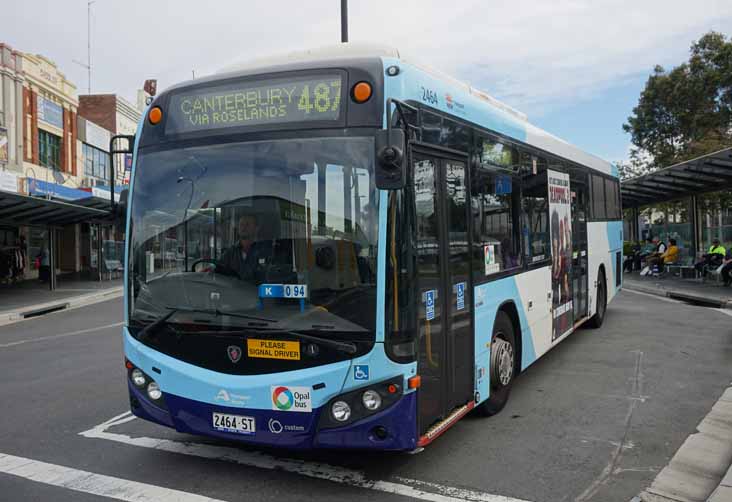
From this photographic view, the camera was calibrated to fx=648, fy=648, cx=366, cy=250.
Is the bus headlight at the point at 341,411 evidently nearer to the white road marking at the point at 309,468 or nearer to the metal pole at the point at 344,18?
the white road marking at the point at 309,468

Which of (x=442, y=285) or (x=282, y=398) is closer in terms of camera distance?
(x=282, y=398)

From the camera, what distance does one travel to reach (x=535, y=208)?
7.95 metres

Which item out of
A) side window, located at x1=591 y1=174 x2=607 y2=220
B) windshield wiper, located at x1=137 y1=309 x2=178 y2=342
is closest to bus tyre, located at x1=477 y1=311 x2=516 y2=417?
windshield wiper, located at x1=137 y1=309 x2=178 y2=342

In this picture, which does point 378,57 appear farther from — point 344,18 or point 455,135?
point 344,18

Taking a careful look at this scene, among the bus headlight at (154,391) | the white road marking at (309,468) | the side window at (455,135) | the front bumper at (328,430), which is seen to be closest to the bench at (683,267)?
the side window at (455,135)

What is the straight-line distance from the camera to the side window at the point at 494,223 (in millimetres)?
6012

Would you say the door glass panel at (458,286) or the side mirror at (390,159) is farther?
the door glass panel at (458,286)

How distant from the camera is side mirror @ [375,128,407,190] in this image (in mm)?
4191

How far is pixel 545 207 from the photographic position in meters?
8.41

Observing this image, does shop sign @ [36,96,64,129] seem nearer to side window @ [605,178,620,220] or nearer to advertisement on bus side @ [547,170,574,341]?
side window @ [605,178,620,220]

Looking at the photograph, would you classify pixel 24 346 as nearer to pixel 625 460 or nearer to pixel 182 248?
pixel 182 248

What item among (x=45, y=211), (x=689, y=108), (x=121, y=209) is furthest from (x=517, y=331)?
(x=689, y=108)

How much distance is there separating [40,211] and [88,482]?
767 inches

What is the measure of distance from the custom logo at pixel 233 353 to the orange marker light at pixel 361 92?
1.96 metres
